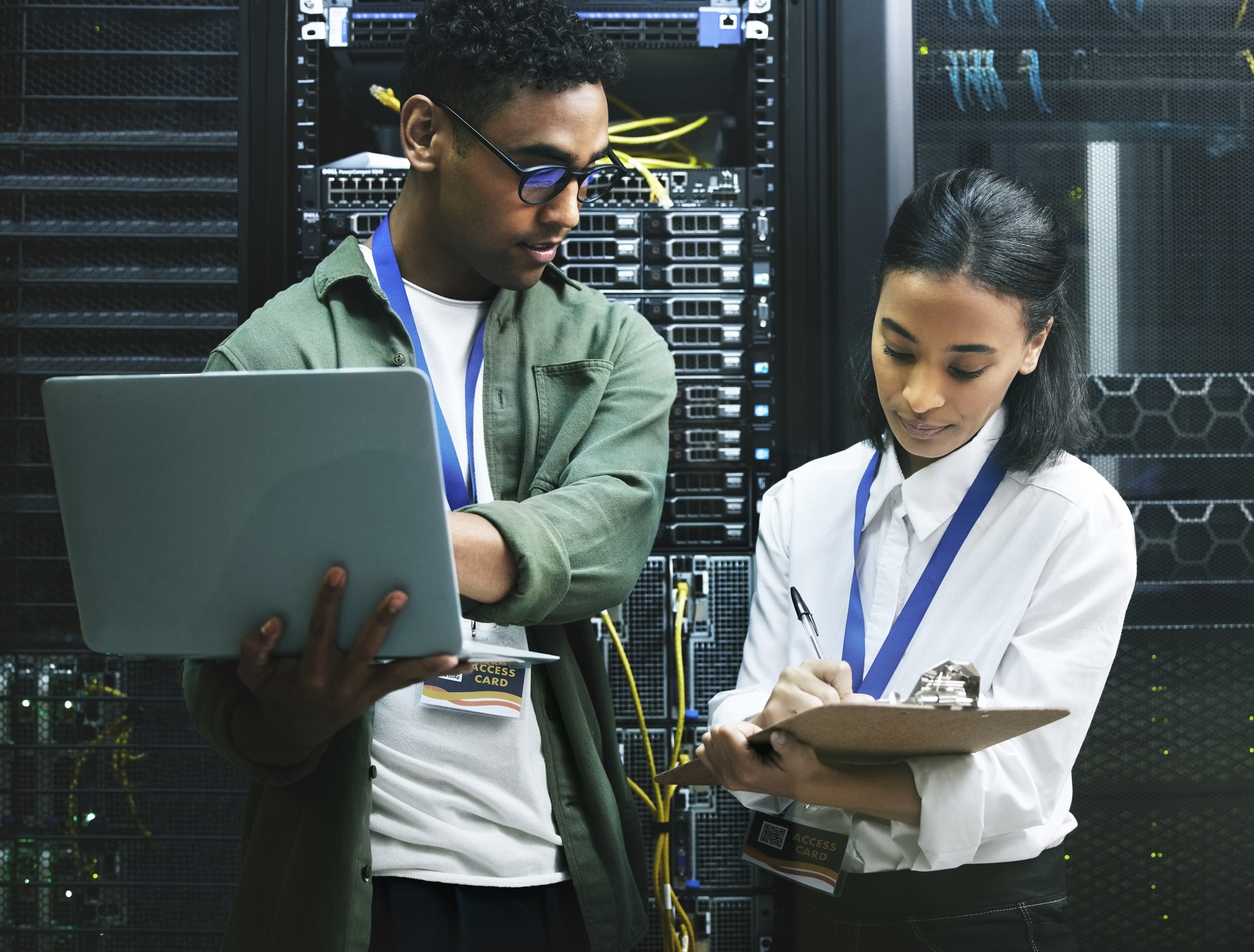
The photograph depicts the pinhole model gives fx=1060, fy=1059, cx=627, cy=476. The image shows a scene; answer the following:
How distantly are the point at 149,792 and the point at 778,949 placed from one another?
Answer: 108cm

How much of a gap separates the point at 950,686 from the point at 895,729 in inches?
2.9

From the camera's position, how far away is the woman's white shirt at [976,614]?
3.78 ft

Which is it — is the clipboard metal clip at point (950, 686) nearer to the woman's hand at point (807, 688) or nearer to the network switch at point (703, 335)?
the woman's hand at point (807, 688)

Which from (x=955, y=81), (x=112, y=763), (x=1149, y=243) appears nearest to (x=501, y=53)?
(x=955, y=81)

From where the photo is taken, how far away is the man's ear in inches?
49.7

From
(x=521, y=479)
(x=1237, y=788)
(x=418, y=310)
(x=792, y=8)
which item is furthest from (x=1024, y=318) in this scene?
(x=1237, y=788)

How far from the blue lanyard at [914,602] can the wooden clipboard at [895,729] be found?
11cm

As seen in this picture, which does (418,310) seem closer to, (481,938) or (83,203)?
(481,938)

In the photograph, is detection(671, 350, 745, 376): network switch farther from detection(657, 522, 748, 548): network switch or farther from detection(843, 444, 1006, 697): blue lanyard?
detection(843, 444, 1006, 697): blue lanyard

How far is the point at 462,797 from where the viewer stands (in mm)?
1155

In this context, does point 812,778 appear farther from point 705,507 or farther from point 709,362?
point 709,362

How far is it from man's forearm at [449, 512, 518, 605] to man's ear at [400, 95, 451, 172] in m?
0.49

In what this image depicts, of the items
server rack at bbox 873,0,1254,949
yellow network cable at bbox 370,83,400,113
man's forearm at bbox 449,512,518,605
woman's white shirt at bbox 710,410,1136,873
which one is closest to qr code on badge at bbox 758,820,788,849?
woman's white shirt at bbox 710,410,1136,873

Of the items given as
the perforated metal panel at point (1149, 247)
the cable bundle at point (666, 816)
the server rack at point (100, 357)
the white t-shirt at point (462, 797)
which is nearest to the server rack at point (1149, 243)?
the perforated metal panel at point (1149, 247)
